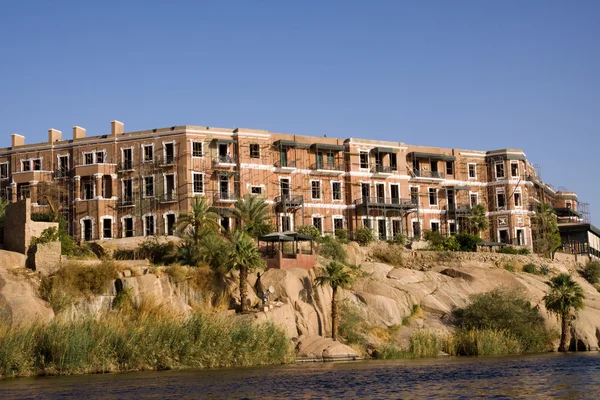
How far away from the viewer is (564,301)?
2645 inches

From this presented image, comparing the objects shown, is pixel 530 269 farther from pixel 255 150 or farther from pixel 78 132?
pixel 78 132

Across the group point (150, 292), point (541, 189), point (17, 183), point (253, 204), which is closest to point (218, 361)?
point (150, 292)

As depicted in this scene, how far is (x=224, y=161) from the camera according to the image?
3312 inches

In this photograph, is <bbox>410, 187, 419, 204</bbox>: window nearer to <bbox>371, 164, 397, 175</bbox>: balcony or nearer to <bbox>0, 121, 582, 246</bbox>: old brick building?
<bbox>0, 121, 582, 246</bbox>: old brick building

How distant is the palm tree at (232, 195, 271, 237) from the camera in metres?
78.3

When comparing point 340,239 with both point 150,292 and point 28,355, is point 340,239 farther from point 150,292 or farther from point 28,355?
point 28,355

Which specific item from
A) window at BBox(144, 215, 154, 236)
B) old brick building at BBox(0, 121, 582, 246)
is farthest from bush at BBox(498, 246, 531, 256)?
window at BBox(144, 215, 154, 236)

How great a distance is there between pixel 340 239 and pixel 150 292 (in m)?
25.6

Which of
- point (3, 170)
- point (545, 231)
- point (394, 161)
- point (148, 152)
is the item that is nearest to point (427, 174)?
point (394, 161)

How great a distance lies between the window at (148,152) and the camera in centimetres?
8419

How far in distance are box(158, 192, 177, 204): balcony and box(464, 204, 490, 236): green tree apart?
3318 cm

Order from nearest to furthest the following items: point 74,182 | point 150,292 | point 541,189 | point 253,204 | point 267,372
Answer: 1. point 267,372
2. point 150,292
3. point 253,204
4. point 74,182
5. point 541,189

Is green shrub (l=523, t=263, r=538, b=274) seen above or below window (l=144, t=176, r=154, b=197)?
below

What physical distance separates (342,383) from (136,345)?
1239cm
